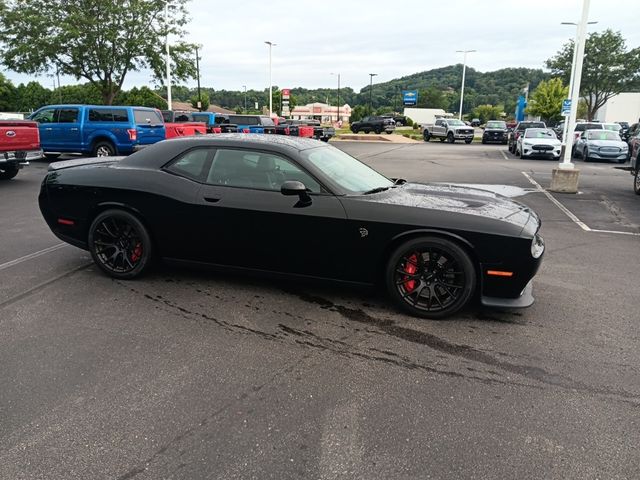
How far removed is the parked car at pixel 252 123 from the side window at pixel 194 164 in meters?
19.7

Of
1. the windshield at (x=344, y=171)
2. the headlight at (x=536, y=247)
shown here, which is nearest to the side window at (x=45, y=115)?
the windshield at (x=344, y=171)

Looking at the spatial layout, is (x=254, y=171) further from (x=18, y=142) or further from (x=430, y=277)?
(x=18, y=142)

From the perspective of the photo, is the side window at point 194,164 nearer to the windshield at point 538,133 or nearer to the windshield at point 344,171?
the windshield at point 344,171

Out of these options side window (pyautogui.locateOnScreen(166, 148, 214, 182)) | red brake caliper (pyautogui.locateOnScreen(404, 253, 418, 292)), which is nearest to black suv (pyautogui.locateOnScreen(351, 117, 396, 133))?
side window (pyautogui.locateOnScreen(166, 148, 214, 182))

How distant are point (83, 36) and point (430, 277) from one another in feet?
97.5

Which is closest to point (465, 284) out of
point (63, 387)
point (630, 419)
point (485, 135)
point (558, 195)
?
point (630, 419)

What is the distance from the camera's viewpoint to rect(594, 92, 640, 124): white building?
73.7 m

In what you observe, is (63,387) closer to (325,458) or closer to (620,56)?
(325,458)

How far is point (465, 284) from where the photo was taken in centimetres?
409

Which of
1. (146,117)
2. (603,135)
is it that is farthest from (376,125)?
(146,117)

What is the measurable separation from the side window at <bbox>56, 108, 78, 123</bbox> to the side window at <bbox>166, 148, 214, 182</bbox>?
1298 cm

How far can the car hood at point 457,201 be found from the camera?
4.23 m

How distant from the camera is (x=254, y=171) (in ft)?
15.4

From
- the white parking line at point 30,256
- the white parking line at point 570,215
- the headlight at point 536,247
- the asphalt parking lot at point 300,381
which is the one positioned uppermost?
the headlight at point 536,247
